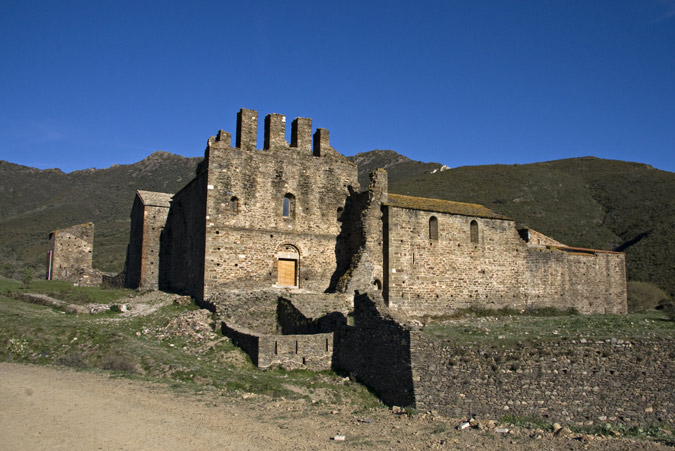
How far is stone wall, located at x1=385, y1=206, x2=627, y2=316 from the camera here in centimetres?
2175

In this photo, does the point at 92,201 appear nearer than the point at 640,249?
No

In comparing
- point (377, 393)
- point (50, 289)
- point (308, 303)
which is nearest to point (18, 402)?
point (377, 393)

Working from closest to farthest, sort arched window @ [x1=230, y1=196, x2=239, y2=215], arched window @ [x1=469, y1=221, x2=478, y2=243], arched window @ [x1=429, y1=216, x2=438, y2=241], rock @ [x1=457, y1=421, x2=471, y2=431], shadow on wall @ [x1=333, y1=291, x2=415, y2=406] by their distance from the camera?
rock @ [x1=457, y1=421, x2=471, y2=431] < shadow on wall @ [x1=333, y1=291, x2=415, y2=406] < arched window @ [x1=230, y1=196, x2=239, y2=215] < arched window @ [x1=429, y1=216, x2=438, y2=241] < arched window @ [x1=469, y1=221, x2=478, y2=243]

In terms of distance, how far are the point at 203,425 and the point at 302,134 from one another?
1531 centimetres

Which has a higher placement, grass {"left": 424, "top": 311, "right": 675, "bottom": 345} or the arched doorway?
the arched doorway

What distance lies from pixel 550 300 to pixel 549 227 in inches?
1170

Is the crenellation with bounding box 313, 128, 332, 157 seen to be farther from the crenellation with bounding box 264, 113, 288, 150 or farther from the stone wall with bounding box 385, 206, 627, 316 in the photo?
the stone wall with bounding box 385, 206, 627, 316

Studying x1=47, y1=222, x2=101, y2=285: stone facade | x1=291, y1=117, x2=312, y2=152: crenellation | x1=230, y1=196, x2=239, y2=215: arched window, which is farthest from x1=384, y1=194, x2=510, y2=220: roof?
x1=47, y1=222, x2=101, y2=285: stone facade

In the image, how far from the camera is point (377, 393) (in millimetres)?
14344

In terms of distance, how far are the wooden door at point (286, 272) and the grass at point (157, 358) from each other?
4348 millimetres

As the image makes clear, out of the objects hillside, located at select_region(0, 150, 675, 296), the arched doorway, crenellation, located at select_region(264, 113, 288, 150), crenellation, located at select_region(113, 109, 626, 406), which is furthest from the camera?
hillside, located at select_region(0, 150, 675, 296)

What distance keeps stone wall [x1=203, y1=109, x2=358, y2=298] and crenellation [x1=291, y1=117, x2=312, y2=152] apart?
40mm

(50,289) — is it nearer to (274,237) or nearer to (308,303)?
(274,237)

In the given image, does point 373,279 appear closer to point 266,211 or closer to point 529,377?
point 266,211
